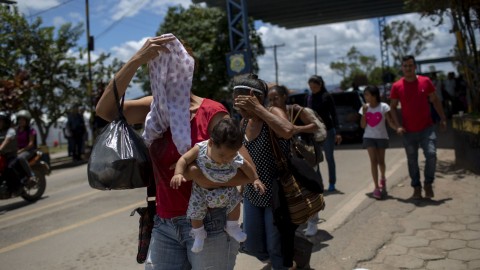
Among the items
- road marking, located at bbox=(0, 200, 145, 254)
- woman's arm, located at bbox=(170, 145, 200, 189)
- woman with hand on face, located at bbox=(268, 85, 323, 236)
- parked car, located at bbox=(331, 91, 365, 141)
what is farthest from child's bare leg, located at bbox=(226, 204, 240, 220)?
parked car, located at bbox=(331, 91, 365, 141)

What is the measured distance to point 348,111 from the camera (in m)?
14.2

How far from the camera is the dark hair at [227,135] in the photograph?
2203 mm

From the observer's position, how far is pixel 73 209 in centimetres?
749

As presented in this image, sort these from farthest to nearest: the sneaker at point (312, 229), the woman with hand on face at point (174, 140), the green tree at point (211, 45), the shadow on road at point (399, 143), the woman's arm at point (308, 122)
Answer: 1. the green tree at point (211, 45)
2. the shadow on road at point (399, 143)
3. the sneaker at point (312, 229)
4. the woman's arm at point (308, 122)
5. the woman with hand on face at point (174, 140)

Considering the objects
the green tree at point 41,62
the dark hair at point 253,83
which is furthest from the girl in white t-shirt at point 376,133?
the green tree at point 41,62

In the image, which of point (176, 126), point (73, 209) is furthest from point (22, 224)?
point (176, 126)

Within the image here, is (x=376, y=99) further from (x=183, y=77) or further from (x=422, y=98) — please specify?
(x=183, y=77)

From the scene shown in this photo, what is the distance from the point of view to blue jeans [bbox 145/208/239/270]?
2309 mm

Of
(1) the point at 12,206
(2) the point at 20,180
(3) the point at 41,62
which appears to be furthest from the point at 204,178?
(3) the point at 41,62

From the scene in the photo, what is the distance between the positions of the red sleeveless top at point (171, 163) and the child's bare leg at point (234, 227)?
9.8 inches

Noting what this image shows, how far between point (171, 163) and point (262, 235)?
1322 millimetres

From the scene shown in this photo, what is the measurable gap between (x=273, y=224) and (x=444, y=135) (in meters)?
11.8

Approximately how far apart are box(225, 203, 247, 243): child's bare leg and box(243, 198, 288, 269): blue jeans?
3.16 ft

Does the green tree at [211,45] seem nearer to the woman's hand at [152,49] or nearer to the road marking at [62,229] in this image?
the road marking at [62,229]
